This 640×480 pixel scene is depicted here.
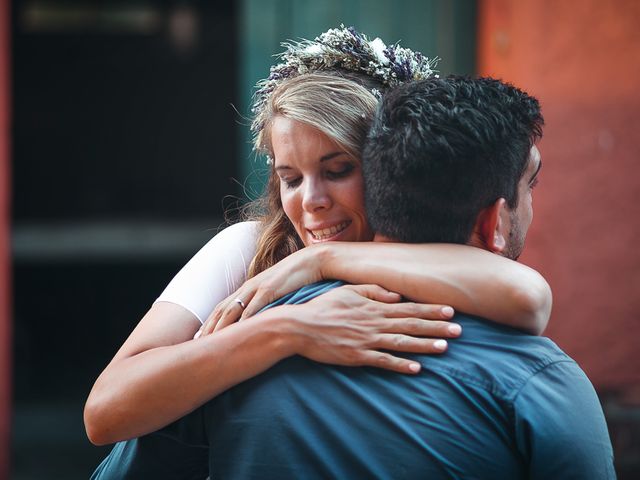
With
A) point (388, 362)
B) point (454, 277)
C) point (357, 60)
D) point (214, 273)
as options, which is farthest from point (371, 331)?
point (357, 60)

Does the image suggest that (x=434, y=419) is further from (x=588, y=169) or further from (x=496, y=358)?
(x=588, y=169)

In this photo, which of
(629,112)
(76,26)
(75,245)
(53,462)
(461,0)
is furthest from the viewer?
(76,26)

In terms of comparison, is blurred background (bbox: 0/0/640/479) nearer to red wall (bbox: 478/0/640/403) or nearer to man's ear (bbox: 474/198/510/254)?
red wall (bbox: 478/0/640/403)

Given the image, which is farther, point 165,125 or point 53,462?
point 165,125

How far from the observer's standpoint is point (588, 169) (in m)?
4.09

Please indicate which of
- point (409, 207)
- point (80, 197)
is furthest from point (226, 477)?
point (80, 197)

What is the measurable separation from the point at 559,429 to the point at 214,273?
1005 mm

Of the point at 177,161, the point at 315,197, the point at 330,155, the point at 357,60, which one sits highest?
the point at 357,60

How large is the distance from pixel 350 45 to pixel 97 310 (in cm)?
748

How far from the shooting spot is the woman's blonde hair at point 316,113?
2160 mm

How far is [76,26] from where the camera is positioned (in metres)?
11.7

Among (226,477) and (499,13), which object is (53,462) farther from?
(226,477)

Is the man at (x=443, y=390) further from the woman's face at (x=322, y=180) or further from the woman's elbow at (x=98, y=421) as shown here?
the woman's face at (x=322, y=180)

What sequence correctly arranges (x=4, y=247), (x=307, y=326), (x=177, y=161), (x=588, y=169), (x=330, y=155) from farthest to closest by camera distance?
1. (x=177, y=161)
2. (x=4, y=247)
3. (x=588, y=169)
4. (x=330, y=155)
5. (x=307, y=326)
